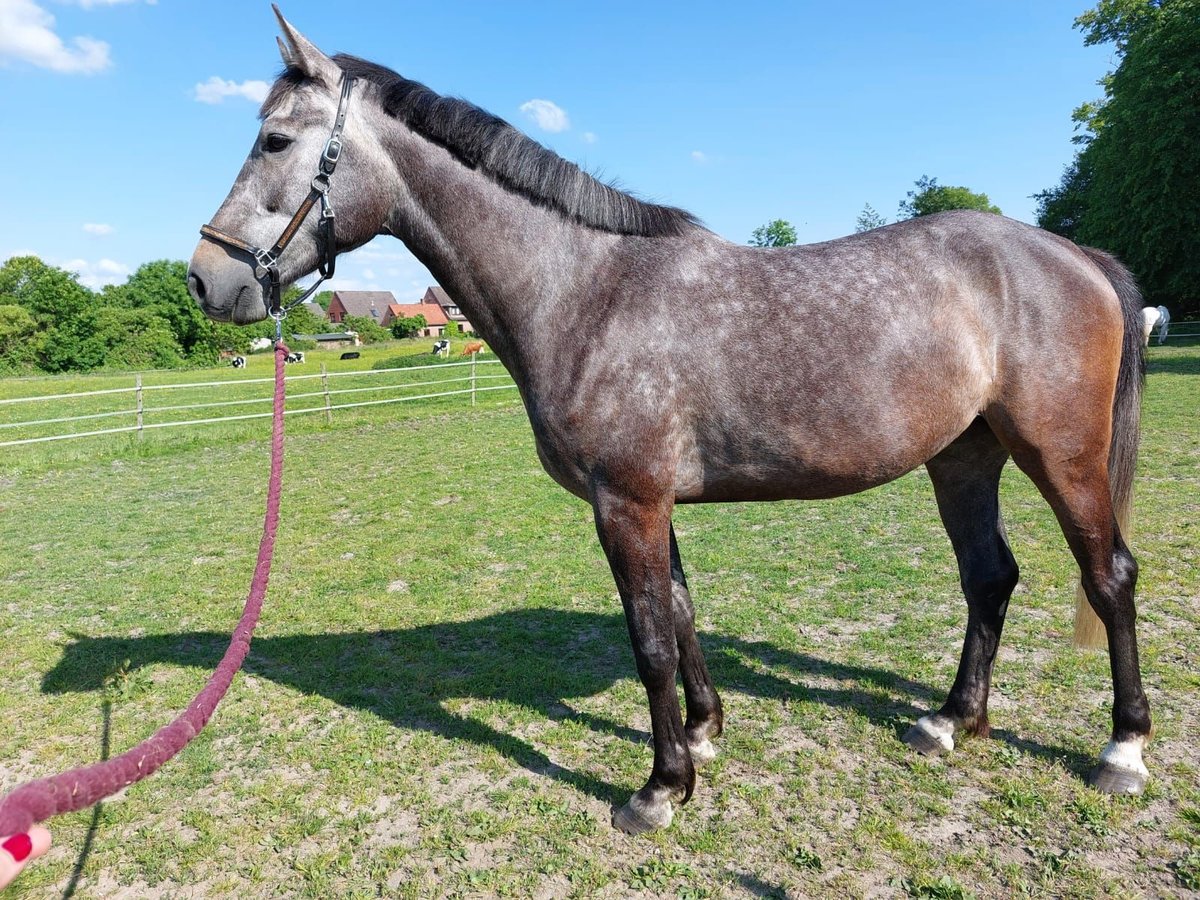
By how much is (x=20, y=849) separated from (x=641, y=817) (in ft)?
7.79

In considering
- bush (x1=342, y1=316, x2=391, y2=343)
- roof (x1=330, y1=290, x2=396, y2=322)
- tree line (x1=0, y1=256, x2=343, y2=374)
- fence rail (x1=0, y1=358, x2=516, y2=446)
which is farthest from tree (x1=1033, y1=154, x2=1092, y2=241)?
roof (x1=330, y1=290, x2=396, y2=322)

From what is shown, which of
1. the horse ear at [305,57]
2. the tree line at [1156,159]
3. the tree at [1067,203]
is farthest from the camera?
the tree at [1067,203]

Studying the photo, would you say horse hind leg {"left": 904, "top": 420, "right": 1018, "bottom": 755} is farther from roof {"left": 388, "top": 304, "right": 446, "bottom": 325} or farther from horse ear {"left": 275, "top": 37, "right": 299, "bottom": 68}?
roof {"left": 388, "top": 304, "right": 446, "bottom": 325}

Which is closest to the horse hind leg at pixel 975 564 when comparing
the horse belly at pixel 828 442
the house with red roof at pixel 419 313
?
the horse belly at pixel 828 442

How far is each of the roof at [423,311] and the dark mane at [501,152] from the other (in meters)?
106

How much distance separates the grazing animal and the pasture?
397 mm

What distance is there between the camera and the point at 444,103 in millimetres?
2898

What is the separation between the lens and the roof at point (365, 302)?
112250mm

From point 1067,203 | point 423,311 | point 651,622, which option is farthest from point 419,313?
point 651,622

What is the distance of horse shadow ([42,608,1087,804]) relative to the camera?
3818 millimetres

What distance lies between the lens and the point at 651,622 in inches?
116

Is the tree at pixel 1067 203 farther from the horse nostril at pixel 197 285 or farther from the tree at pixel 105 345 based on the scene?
the tree at pixel 105 345

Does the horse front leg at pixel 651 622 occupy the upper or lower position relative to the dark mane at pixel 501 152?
lower

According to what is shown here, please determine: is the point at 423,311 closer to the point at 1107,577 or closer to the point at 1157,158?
the point at 1157,158
